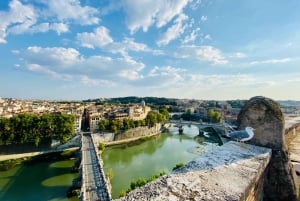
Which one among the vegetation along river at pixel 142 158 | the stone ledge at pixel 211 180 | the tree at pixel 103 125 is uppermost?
the stone ledge at pixel 211 180

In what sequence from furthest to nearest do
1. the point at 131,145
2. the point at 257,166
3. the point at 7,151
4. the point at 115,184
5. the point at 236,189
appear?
1. the point at 131,145
2. the point at 7,151
3. the point at 115,184
4. the point at 257,166
5. the point at 236,189

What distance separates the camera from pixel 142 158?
18594mm

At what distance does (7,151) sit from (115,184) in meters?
10.6

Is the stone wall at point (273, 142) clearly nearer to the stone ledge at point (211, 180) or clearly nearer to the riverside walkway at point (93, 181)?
the stone ledge at point (211, 180)

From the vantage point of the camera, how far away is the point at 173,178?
159 centimetres

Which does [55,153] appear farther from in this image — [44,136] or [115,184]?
[115,184]

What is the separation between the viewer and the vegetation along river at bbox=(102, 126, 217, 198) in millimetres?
13758

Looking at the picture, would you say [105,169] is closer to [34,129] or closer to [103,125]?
[34,129]

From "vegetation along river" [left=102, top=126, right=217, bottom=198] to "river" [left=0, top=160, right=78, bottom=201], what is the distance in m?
2.56

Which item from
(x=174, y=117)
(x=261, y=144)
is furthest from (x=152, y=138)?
(x=261, y=144)

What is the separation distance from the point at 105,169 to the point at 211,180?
14.9 metres

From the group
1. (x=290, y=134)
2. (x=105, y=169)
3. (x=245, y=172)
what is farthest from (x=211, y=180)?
Answer: (x=105, y=169)

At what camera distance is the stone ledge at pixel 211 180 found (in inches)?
54.5

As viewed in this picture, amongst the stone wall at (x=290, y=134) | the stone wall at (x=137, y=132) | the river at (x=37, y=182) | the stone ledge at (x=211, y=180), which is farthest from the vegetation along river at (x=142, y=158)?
the stone ledge at (x=211, y=180)
